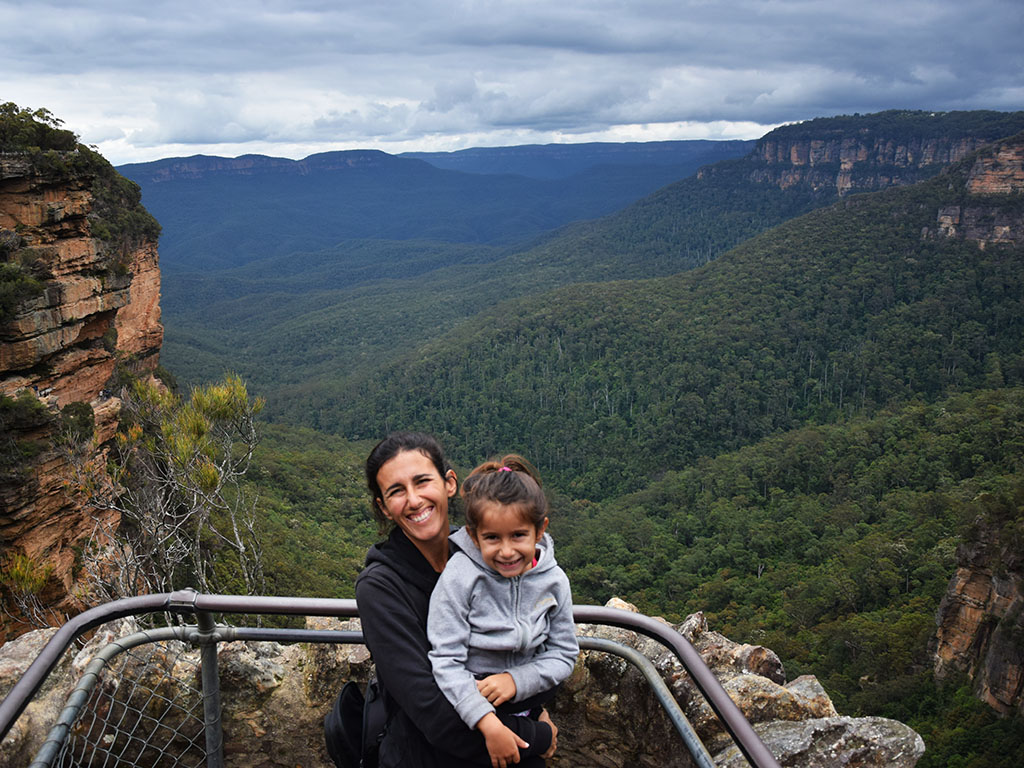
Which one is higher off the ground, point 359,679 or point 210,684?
point 210,684

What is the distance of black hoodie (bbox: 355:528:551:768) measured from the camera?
2174 millimetres

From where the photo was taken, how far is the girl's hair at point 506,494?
90.1 inches

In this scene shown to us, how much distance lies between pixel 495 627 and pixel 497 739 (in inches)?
12.8

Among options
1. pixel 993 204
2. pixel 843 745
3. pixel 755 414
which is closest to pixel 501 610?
pixel 843 745

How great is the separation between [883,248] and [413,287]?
73.2 m

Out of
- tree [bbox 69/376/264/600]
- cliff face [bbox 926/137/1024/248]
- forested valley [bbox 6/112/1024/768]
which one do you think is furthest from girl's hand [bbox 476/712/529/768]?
cliff face [bbox 926/137/1024/248]

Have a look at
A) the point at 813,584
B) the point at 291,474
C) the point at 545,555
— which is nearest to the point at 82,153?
the point at 545,555

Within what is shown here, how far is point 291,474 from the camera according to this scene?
25.2 meters

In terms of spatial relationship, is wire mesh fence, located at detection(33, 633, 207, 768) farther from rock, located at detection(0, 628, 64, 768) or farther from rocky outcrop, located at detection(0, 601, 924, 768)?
rock, located at detection(0, 628, 64, 768)

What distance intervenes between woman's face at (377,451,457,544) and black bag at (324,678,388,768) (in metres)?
0.61

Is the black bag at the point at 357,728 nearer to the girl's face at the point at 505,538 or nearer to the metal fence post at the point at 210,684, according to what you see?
the metal fence post at the point at 210,684

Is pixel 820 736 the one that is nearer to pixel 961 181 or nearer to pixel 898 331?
pixel 898 331

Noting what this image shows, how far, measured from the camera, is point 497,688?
7.25 feet

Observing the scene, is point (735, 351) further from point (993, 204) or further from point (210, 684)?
point (210, 684)
